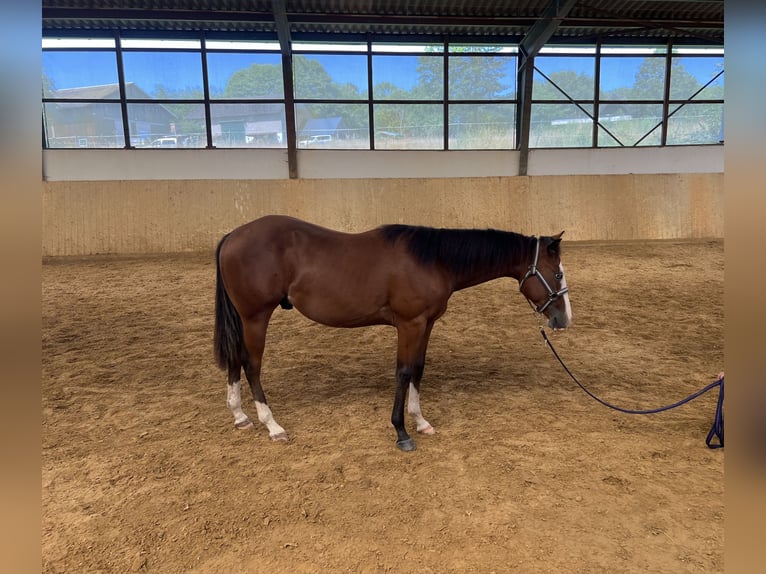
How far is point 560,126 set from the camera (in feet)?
36.6

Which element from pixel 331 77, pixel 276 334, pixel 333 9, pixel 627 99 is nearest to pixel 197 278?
pixel 276 334

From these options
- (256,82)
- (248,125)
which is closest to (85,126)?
(248,125)

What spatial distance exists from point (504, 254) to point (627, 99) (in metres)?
10.6

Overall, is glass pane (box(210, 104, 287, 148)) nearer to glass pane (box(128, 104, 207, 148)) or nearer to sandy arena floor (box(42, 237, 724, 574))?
glass pane (box(128, 104, 207, 148))

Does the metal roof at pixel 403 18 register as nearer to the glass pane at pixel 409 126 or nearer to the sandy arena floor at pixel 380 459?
the glass pane at pixel 409 126

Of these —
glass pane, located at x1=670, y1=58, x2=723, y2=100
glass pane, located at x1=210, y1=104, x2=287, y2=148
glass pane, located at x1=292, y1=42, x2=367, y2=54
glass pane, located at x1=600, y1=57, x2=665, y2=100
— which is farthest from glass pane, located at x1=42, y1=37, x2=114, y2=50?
glass pane, located at x1=670, y1=58, x2=723, y2=100

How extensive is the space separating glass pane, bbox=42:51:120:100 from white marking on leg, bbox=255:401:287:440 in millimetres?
10189

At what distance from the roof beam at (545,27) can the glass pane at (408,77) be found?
6.47 feet

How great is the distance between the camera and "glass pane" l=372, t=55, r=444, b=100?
10.8 metres

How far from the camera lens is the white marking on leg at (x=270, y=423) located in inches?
112

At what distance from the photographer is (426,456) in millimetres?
2639

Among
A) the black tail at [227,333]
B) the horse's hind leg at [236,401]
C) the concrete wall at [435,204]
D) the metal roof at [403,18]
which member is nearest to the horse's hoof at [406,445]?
the horse's hind leg at [236,401]

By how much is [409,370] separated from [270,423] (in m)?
0.96
